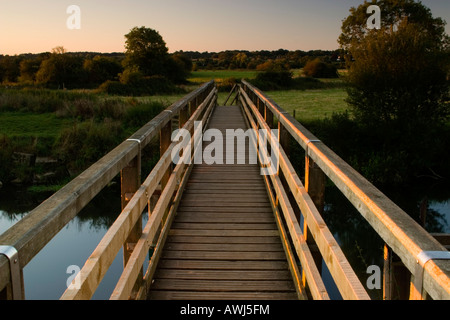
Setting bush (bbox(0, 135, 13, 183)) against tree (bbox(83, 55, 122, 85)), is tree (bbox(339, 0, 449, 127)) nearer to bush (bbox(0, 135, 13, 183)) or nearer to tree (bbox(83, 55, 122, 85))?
bush (bbox(0, 135, 13, 183))

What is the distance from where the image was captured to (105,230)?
499 inches

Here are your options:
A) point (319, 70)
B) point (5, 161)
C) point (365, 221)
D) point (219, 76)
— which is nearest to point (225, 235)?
point (365, 221)

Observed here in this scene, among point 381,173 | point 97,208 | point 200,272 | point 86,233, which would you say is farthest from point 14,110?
point 200,272

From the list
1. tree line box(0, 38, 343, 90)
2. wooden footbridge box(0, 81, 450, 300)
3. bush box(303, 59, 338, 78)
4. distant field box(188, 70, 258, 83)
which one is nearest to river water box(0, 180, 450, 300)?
wooden footbridge box(0, 81, 450, 300)

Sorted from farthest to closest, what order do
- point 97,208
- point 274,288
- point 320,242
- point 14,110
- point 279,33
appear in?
point 279,33 < point 14,110 < point 97,208 < point 274,288 < point 320,242

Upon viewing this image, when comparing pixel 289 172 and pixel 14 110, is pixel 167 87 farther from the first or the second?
pixel 289 172

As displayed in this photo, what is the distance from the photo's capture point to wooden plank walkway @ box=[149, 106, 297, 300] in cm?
312

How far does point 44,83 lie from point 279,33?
27.3 meters

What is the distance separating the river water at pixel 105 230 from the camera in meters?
9.77

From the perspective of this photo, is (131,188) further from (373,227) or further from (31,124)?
(31,124)

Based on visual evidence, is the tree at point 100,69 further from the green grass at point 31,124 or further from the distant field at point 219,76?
the green grass at point 31,124

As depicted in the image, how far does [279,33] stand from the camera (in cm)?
5269

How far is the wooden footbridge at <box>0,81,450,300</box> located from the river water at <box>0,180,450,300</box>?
5.14 meters

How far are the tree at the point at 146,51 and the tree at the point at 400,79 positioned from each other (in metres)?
31.3
